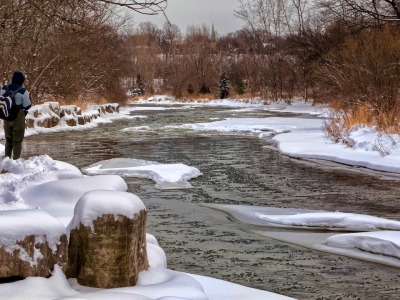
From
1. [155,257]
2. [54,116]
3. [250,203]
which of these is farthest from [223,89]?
[155,257]

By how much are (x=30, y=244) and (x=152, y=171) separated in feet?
24.2

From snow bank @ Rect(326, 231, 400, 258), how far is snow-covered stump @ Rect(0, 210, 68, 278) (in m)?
3.35

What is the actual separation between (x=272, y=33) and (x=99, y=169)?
4270 centimetres

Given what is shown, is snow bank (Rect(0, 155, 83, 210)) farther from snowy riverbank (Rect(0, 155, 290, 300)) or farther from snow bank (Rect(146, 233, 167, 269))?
snow bank (Rect(146, 233, 167, 269))

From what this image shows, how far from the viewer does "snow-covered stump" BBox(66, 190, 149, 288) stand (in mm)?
3973

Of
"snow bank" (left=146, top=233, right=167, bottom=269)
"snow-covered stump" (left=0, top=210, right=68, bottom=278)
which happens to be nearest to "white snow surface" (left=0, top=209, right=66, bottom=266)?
"snow-covered stump" (left=0, top=210, right=68, bottom=278)

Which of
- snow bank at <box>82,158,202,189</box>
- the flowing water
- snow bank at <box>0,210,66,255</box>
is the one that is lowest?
the flowing water

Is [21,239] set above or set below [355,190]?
above

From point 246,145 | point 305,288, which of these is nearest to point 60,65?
point 246,145

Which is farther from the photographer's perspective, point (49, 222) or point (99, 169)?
point (99, 169)

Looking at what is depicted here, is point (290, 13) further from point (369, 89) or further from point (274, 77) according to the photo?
point (369, 89)

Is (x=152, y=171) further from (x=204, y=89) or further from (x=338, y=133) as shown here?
(x=204, y=89)

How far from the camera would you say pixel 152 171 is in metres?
11.1

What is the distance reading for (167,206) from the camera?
8250 mm
